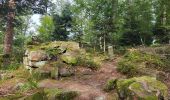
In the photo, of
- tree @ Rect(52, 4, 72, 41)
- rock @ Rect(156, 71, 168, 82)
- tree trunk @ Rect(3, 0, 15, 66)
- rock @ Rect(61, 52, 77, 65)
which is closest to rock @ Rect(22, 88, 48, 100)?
rock @ Rect(61, 52, 77, 65)

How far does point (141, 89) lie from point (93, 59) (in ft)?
24.3

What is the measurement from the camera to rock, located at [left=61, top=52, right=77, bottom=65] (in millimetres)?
17108

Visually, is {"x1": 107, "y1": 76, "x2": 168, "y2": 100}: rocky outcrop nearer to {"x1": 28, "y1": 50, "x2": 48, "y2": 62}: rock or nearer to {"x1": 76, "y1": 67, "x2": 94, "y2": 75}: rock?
{"x1": 76, "y1": 67, "x2": 94, "y2": 75}: rock

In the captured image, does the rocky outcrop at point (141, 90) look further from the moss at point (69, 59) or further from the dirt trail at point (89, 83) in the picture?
the moss at point (69, 59)

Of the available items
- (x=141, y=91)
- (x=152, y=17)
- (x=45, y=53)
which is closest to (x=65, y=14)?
(x=152, y=17)

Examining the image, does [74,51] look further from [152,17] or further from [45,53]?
[152,17]

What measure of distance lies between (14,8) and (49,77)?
30.2ft

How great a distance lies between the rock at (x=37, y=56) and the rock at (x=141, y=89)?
245 inches

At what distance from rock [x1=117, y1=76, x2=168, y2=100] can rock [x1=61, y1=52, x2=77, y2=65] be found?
510cm

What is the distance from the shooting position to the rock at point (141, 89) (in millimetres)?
11422

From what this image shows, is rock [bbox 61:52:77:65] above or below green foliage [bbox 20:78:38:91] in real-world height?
above

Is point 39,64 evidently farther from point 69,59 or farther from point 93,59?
point 93,59

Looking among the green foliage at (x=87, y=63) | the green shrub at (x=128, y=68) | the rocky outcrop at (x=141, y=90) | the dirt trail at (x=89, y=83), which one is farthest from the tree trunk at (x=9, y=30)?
the rocky outcrop at (x=141, y=90)

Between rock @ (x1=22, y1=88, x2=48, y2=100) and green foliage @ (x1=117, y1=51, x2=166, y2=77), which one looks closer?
rock @ (x1=22, y1=88, x2=48, y2=100)
